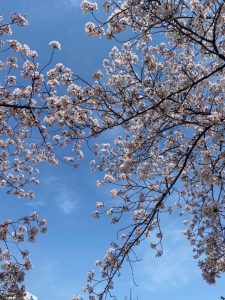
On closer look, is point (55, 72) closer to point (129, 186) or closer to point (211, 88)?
point (129, 186)

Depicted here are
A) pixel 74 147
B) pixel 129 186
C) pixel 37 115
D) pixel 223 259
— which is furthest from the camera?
pixel 74 147

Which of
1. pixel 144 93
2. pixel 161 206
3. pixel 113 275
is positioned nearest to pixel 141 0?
pixel 144 93

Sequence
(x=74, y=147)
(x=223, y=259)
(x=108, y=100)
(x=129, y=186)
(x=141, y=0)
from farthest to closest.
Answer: (x=74, y=147)
(x=129, y=186)
(x=108, y=100)
(x=223, y=259)
(x=141, y=0)

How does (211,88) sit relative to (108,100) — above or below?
above

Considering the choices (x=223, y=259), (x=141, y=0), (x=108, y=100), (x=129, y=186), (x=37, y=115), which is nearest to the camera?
(x=141, y=0)

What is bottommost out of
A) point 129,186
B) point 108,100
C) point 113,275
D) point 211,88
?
point 113,275

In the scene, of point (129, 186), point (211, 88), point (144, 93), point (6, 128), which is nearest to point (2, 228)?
point (6, 128)

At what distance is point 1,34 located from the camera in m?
9.80

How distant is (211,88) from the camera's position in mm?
11594

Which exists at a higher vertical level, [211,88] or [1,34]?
[211,88]

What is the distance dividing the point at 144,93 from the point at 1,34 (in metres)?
3.87

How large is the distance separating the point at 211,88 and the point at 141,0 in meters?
5.15

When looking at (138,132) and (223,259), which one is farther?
(138,132)

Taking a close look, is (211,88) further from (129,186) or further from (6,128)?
(6,128)
